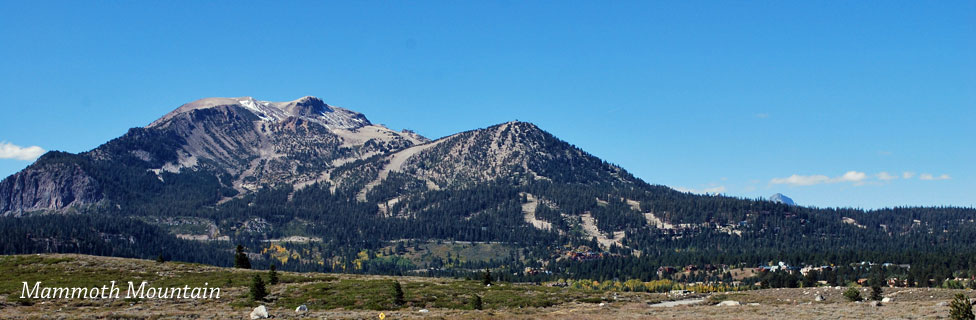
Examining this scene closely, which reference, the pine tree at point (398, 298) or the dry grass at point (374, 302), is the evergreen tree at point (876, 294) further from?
the pine tree at point (398, 298)

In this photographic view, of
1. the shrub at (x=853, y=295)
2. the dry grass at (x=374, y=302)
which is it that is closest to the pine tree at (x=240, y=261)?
the dry grass at (x=374, y=302)

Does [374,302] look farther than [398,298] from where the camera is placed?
No

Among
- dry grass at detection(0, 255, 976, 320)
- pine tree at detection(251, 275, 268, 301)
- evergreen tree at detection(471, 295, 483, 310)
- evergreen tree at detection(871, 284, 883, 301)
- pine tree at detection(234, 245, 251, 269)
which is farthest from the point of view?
pine tree at detection(234, 245, 251, 269)

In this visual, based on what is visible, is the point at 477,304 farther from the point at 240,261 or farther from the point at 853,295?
the point at 240,261

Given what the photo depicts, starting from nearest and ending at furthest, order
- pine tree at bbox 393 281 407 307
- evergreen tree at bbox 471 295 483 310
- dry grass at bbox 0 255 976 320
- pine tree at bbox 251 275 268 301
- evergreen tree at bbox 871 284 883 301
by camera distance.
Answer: dry grass at bbox 0 255 976 320, evergreen tree at bbox 471 295 483 310, evergreen tree at bbox 871 284 883 301, pine tree at bbox 251 275 268 301, pine tree at bbox 393 281 407 307

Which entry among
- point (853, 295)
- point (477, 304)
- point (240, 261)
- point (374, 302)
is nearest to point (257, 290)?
point (374, 302)

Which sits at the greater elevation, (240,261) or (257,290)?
(240,261)

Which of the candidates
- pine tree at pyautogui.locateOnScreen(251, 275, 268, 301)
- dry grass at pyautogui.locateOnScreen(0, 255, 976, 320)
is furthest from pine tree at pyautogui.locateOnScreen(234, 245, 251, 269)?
pine tree at pyautogui.locateOnScreen(251, 275, 268, 301)

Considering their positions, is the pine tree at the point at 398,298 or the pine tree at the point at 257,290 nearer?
the pine tree at the point at 257,290

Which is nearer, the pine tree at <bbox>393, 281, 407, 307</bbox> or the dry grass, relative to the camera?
the dry grass

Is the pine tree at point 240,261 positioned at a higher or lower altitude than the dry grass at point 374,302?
higher

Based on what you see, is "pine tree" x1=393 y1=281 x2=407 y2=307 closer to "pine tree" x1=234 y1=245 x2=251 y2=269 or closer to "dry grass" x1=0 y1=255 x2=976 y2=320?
"dry grass" x1=0 y1=255 x2=976 y2=320

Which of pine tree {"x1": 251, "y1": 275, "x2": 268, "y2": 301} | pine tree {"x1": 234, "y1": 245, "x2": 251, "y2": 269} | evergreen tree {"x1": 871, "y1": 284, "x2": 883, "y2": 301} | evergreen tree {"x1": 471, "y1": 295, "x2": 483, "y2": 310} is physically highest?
pine tree {"x1": 234, "y1": 245, "x2": 251, "y2": 269}

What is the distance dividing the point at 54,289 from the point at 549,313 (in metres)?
58.1
